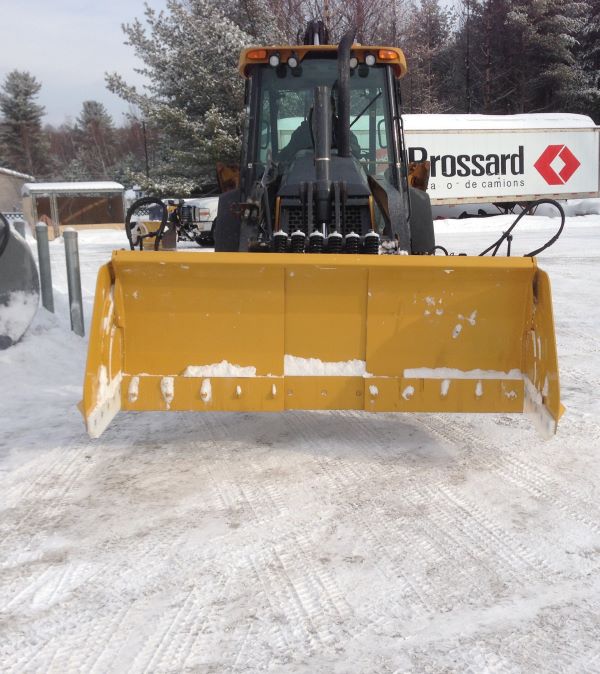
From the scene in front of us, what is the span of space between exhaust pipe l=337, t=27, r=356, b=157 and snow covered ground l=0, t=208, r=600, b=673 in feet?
6.08

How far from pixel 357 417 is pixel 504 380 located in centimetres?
108

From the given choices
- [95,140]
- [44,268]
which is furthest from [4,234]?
[95,140]

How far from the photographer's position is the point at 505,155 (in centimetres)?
2089

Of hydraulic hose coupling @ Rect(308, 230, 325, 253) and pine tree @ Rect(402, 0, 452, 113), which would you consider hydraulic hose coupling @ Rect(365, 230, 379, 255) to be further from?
pine tree @ Rect(402, 0, 452, 113)

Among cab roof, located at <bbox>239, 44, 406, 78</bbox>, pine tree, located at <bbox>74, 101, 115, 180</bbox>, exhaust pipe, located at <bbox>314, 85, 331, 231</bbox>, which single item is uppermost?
pine tree, located at <bbox>74, 101, 115, 180</bbox>

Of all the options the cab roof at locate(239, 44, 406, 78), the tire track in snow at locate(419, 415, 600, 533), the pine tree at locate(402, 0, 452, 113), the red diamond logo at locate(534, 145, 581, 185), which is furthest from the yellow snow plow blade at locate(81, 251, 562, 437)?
the pine tree at locate(402, 0, 452, 113)

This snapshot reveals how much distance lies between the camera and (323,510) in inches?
113

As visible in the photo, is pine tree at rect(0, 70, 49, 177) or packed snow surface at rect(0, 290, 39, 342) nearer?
packed snow surface at rect(0, 290, 39, 342)

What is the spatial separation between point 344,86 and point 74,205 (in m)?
23.6

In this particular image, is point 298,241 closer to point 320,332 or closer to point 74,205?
point 320,332

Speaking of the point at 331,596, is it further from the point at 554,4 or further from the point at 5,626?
Result: the point at 554,4

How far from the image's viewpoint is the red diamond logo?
21.2m

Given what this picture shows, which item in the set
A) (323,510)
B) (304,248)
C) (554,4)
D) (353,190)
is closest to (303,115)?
(353,190)

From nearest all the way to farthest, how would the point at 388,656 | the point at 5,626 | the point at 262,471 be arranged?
the point at 388,656, the point at 5,626, the point at 262,471
